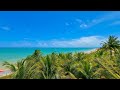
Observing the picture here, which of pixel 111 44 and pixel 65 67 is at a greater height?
pixel 111 44

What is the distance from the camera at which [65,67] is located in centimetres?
881

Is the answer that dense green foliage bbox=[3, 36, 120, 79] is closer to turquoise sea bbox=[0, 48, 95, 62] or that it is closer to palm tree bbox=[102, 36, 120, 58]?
palm tree bbox=[102, 36, 120, 58]

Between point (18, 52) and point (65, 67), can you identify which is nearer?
point (65, 67)

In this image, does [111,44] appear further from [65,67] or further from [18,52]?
[18,52]

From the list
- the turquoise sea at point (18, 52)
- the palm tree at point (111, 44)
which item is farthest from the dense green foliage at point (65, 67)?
the turquoise sea at point (18, 52)

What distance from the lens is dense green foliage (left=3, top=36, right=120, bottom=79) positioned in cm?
676

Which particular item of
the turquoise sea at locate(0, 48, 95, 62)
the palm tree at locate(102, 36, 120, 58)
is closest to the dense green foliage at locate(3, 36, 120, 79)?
the palm tree at locate(102, 36, 120, 58)

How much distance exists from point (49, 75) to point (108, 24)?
19.3m

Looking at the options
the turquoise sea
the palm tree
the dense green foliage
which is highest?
the turquoise sea

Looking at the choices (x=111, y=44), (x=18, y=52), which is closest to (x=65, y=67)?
(x=111, y=44)

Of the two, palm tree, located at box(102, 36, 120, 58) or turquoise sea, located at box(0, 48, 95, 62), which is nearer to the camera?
palm tree, located at box(102, 36, 120, 58)
